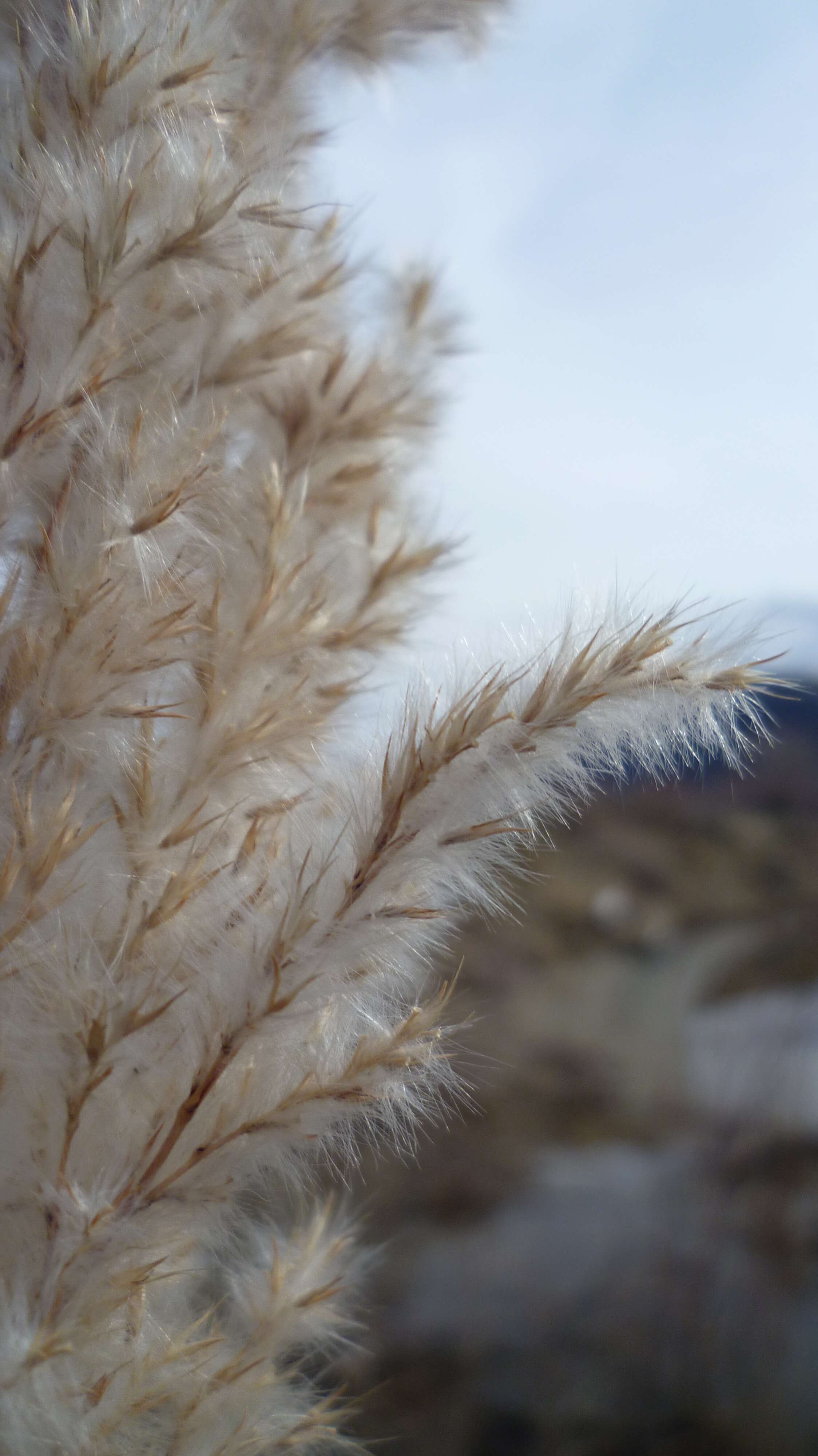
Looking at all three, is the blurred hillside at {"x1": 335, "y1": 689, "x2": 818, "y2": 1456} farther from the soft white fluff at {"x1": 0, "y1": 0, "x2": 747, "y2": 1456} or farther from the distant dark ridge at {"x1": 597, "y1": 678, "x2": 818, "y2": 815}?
the soft white fluff at {"x1": 0, "y1": 0, "x2": 747, "y2": 1456}

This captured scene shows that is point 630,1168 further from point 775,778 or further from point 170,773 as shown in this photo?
point 170,773

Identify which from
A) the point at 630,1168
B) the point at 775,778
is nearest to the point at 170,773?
the point at 630,1168

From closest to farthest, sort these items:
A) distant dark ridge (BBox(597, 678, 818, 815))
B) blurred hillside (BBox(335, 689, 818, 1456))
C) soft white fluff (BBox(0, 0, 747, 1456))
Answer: soft white fluff (BBox(0, 0, 747, 1456))
blurred hillside (BBox(335, 689, 818, 1456))
distant dark ridge (BBox(597, 678, 818, 815))

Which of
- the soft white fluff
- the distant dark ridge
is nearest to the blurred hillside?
the distant dark ridge

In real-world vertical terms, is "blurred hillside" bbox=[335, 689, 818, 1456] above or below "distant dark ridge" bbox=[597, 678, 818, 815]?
below

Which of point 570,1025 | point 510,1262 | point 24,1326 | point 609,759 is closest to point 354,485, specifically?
point 609,759

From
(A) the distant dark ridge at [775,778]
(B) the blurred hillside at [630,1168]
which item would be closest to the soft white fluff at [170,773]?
(B) the blurred hillside at [630,1168]

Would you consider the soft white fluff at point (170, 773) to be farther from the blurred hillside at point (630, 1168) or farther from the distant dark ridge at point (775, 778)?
the distant dark ridge at point (775, 778)

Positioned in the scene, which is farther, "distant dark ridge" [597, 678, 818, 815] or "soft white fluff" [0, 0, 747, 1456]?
"distant dark ridge" [597, 678, 818, 815]

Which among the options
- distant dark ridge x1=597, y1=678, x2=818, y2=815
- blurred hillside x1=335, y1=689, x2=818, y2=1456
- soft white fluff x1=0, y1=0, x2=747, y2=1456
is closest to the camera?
soft white fluff x1=0, y1=0, x2=747, y2=1456
